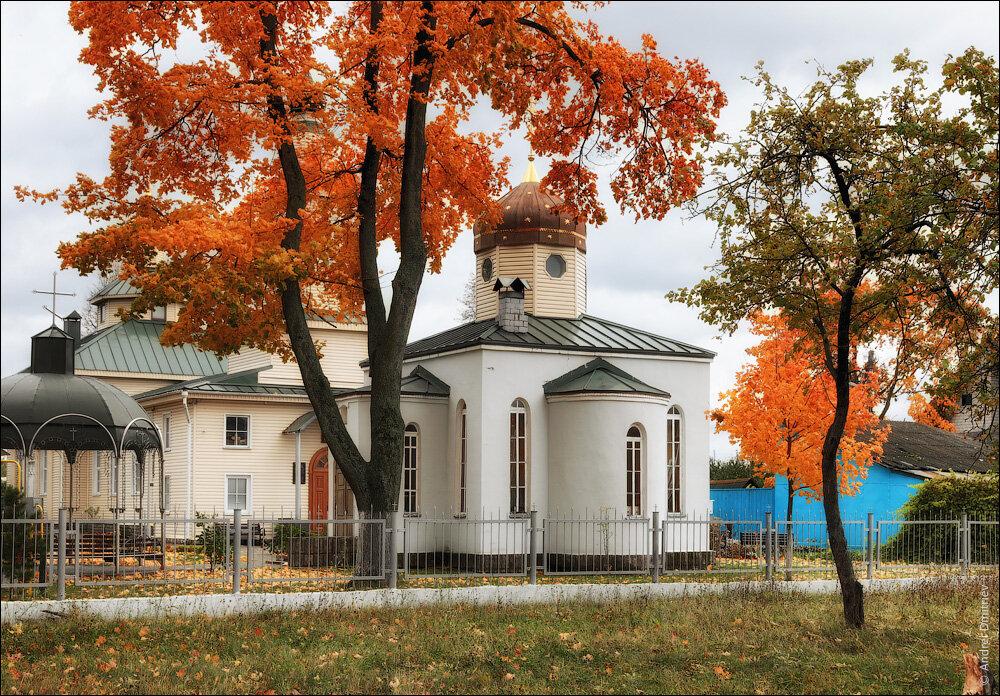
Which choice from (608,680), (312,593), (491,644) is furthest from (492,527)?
(608,680)

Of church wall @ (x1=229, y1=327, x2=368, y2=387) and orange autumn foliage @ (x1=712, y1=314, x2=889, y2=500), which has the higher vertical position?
church wall @ (x1=229, y1=327, x2=368, y2=387)

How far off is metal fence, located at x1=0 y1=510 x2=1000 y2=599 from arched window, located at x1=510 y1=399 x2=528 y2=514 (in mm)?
391

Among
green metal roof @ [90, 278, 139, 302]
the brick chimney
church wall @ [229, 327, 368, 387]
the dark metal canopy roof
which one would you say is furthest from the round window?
green metal roof @ [90, 278, 139, 302]

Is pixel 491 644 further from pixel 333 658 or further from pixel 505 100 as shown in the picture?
pixel 505 100

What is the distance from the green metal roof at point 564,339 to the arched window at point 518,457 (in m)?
1.35

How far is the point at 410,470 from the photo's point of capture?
22.4 meters

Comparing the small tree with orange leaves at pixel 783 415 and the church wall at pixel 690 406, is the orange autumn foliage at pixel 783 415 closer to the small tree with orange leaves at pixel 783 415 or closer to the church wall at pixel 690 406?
the small tree with orange leaves at pixel 783 415

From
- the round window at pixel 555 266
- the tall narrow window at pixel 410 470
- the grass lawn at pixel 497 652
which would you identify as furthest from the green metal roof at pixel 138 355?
the grass lawn at pixel 497 652

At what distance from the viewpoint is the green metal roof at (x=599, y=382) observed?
21484 mm

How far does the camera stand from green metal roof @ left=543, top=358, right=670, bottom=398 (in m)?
21.5

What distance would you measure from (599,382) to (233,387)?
13.8 metres

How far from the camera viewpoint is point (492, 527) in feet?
67.3

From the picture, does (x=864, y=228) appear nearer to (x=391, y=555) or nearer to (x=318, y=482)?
(x=391, y=555)

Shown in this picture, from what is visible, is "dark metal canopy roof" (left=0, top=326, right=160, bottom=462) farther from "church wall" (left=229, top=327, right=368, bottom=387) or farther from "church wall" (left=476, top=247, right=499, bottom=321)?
"church wall" (left=229, top=327, right=368, bottom=387)
